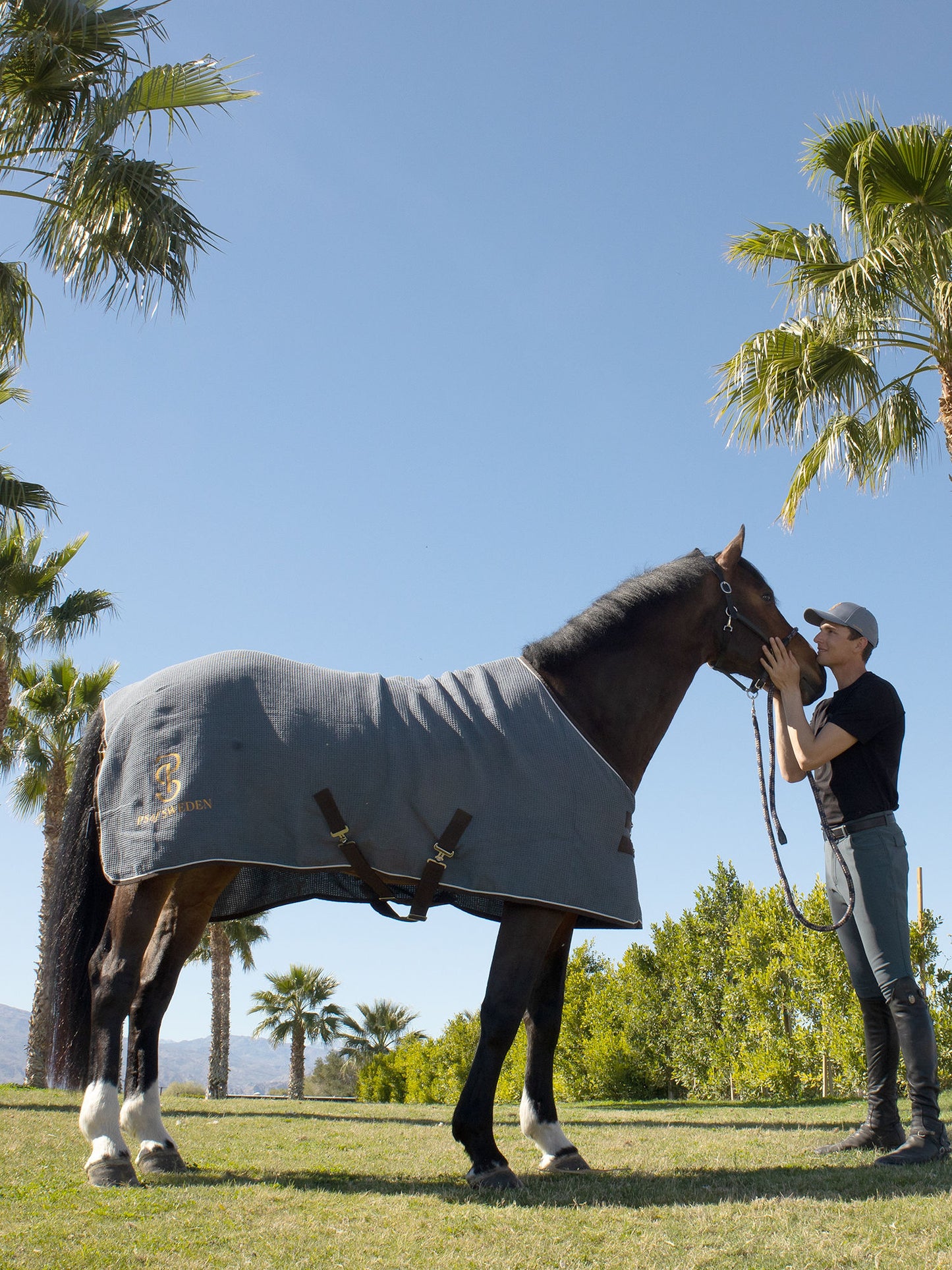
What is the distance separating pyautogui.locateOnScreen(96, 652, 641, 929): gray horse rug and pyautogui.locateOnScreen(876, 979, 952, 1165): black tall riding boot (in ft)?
4.14

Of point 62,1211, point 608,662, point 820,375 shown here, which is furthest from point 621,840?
point 820,375

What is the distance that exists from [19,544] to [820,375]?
12.8 m

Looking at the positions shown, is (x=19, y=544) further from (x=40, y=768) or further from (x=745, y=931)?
(x=745, y=931)

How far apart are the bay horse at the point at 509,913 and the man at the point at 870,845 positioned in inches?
7.8

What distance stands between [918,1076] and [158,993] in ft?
11.0

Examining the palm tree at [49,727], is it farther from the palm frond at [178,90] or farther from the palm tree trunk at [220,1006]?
the palm frond at [178,90]

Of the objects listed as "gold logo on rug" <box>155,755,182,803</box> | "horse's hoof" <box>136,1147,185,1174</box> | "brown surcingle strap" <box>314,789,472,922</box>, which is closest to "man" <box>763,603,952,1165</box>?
"brown surcingle strap" <box>314,789,472,922</box>

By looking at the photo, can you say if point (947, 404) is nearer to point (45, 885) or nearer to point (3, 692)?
point (3, 692)

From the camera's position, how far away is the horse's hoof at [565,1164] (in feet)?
13.2

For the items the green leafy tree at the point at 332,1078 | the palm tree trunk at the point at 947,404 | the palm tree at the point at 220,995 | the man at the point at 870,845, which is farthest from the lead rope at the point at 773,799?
the green leafy tree at the point at 332,1078

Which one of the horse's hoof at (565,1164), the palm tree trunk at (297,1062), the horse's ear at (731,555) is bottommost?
the palm tree trunk at (297,1062)

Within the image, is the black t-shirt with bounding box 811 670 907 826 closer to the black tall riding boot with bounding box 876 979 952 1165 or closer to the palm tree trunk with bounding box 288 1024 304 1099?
the black tall riding boot with bounding box 876 979 952 1165

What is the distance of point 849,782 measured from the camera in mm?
4465

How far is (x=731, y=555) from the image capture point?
15.6ft
